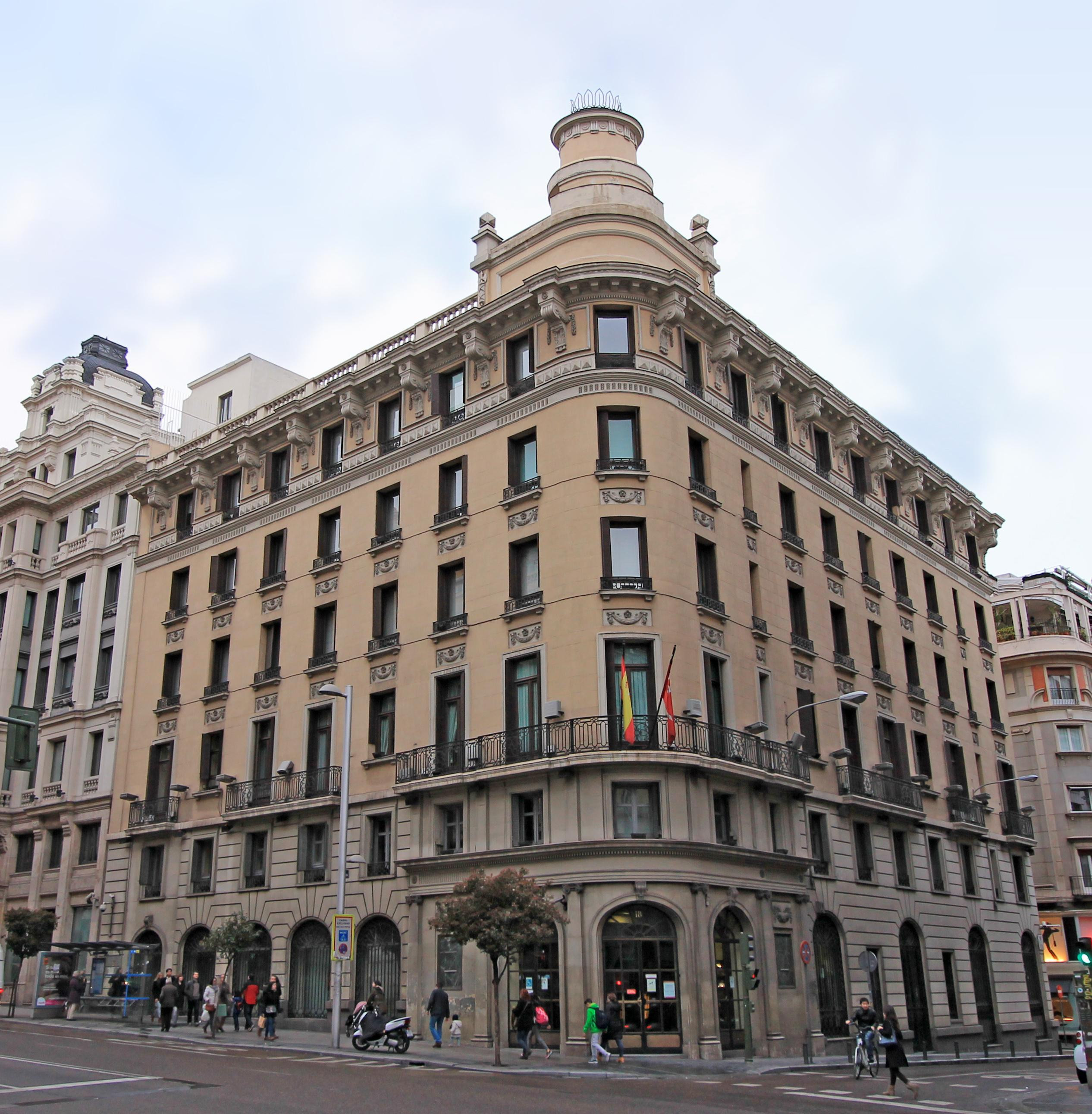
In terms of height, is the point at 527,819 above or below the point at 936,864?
above

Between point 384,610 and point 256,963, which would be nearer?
point 256,963

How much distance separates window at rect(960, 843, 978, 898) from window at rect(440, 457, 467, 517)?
2363 cm

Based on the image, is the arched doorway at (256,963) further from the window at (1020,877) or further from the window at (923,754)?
the window at (1020,877)

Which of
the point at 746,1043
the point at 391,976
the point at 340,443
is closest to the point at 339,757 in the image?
the point at 391,976

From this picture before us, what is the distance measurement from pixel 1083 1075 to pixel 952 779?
2543 centimetres

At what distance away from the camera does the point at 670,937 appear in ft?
95.5

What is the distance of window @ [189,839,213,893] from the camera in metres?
40.2

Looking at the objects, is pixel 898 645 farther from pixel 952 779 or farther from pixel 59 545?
pixel 59 545

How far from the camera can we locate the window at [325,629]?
129ft

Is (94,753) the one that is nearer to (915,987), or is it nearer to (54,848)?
(54,848)

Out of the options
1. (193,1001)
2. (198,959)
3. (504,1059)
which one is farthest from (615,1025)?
(198,959)

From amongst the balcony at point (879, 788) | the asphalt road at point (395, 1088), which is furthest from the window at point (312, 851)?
the balcony at point (879, 788)

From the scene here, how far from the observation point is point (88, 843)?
46.5m

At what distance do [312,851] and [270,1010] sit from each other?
21.0 ft
